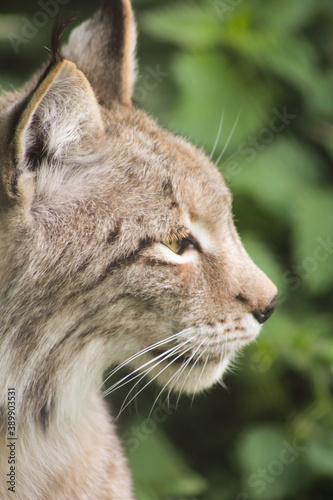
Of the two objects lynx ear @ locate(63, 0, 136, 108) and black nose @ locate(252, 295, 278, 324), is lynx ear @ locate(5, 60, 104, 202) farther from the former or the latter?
black nose @ locate(252, 295, 278, 324)

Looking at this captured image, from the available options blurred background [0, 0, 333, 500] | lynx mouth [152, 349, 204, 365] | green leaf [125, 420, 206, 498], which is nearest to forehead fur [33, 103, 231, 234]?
lynx mouth [152, 349, 204, 365]

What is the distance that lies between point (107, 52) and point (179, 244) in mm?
936

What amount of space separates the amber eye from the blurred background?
4.99 feet

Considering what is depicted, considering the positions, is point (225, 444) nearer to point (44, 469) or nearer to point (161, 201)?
point (44, 469)

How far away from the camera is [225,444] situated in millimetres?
4566

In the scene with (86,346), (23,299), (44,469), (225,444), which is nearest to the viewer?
(23,299)

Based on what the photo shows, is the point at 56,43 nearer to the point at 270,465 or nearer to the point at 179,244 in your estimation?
the point at 179,244

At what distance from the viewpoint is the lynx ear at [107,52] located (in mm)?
2625

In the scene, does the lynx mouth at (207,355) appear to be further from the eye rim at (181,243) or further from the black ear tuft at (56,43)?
the black ear tuft at (56,43)

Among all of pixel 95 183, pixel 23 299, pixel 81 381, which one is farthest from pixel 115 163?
pixel 81 381

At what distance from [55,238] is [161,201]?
0.40m

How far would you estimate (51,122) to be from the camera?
196 cm

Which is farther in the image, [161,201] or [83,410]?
[83,410]

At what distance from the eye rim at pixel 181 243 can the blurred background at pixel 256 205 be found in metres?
1.51
